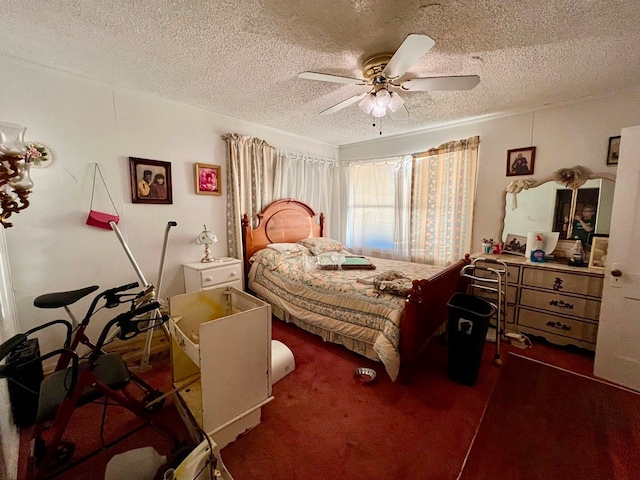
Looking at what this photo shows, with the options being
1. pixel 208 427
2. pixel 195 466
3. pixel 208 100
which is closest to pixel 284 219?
pixel 208 100

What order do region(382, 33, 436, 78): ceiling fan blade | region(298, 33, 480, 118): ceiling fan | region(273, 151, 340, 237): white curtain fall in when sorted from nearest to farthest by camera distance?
region(382, 33, 436, 78): ceiling fan blade
region(298, 33, 480, 118): ceiling fan
region(273, 151, 340, 237): white curtain

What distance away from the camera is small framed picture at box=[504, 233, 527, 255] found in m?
2.92

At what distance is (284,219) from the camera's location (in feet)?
12.2

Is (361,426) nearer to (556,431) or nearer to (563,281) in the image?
(556,431)

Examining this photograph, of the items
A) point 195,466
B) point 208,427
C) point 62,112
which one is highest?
point 62,112

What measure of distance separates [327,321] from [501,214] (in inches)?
98.1

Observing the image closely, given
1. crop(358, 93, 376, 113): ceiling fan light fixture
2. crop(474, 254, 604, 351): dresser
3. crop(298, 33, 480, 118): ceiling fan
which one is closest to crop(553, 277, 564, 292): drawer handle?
crop(474, 254, 604, 351): dresser

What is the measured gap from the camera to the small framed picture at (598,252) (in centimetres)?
239

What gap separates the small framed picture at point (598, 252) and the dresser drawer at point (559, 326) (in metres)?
0.57

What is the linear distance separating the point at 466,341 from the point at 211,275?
2432 mm

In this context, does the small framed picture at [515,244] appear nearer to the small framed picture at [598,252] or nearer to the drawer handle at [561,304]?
the small framed picture at [598,252]

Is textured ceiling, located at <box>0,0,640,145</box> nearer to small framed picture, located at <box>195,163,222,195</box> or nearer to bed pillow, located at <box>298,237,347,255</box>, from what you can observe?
small framed picture, located at <box>195,163,222,195</box>

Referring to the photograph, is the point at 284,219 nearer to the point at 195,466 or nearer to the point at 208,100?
the point at 208,100

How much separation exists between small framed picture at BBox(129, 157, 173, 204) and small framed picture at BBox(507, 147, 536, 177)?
152 inches
